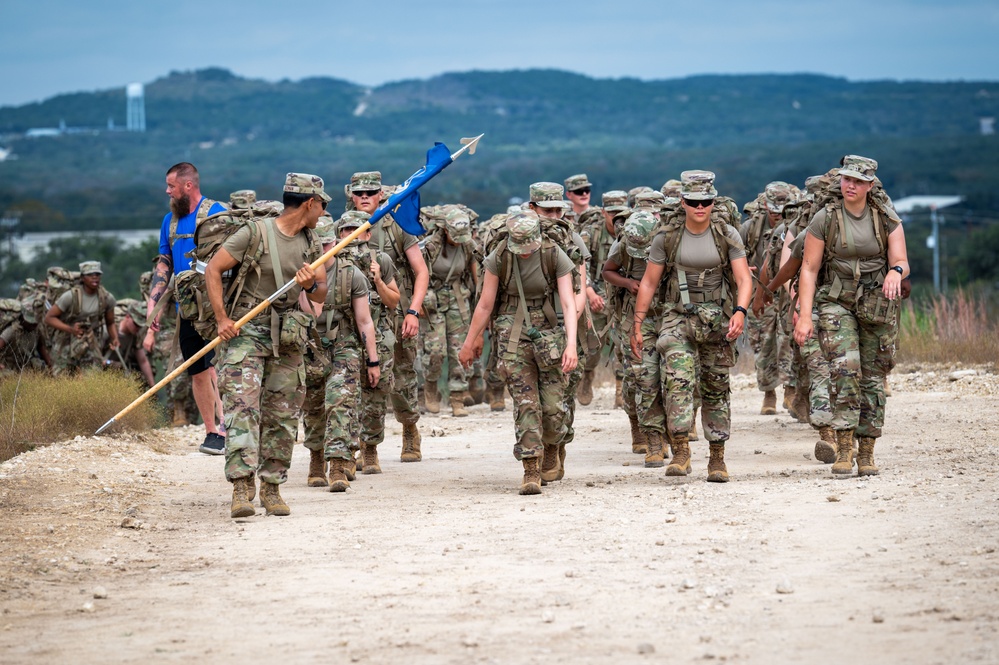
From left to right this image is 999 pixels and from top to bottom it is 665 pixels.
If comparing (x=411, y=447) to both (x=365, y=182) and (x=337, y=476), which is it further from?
(x=365, y=182)

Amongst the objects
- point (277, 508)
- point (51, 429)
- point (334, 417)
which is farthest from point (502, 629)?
point (51, 429)

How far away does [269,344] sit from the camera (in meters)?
10.1

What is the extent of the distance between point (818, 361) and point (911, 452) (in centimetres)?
109

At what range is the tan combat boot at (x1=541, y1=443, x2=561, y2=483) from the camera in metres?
11.6

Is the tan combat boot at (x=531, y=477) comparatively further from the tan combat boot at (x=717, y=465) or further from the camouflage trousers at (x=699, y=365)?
the tan combat boot at (x=717, y=465)

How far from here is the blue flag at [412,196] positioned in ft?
37.0

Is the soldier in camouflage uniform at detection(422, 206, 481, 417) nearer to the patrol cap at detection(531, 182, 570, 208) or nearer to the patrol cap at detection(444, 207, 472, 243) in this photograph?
the patrol cap at detection(444, 207, 472, 243)

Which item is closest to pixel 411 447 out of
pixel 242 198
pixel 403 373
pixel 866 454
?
pixel 403 373

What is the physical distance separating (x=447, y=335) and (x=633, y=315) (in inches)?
197

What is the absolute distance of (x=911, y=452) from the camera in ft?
41.2

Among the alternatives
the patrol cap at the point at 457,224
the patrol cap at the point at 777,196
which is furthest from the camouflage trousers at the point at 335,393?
the patrol cap at the point at 457,224

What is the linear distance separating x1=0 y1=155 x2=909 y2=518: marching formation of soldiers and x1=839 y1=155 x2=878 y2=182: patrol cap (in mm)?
20

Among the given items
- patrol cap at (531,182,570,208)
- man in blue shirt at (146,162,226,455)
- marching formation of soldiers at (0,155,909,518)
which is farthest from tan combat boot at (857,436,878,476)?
man in blue shirt at (146,162,226,455)

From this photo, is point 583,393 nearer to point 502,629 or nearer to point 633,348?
point 633,348
